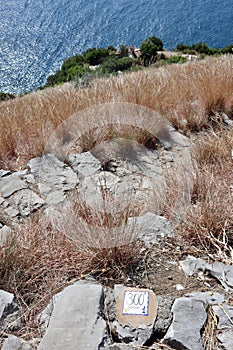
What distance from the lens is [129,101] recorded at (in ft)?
11.2

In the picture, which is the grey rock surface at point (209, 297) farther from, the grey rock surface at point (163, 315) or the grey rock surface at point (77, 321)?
the grey rock surface at point (77, 321)

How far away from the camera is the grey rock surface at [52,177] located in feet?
8.05

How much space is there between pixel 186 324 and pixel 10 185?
159 centimetres

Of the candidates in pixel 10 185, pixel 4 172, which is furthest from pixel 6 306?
pixel 4 172

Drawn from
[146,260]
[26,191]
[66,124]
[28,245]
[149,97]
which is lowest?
[146,260]

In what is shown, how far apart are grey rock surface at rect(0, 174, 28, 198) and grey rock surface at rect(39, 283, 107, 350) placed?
1.11 meters

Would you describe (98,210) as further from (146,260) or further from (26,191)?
(26,191)

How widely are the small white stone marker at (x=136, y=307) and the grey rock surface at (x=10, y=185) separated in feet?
4.05

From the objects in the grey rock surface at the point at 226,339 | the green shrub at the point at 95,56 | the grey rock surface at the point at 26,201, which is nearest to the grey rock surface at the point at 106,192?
the grey rock surface at the point at 26,201

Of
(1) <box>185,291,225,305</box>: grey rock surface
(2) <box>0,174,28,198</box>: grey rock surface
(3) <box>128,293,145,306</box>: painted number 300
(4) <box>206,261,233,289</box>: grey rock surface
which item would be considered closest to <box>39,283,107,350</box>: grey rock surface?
(3) <box>128,293,145,306</box>: painted number 300

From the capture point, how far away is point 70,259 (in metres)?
1.72

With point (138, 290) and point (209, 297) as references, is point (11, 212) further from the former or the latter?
point (209, 297)

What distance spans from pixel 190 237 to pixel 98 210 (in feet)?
1.60

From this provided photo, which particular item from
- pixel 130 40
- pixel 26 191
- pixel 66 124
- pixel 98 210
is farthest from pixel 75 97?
pixel 130 40
